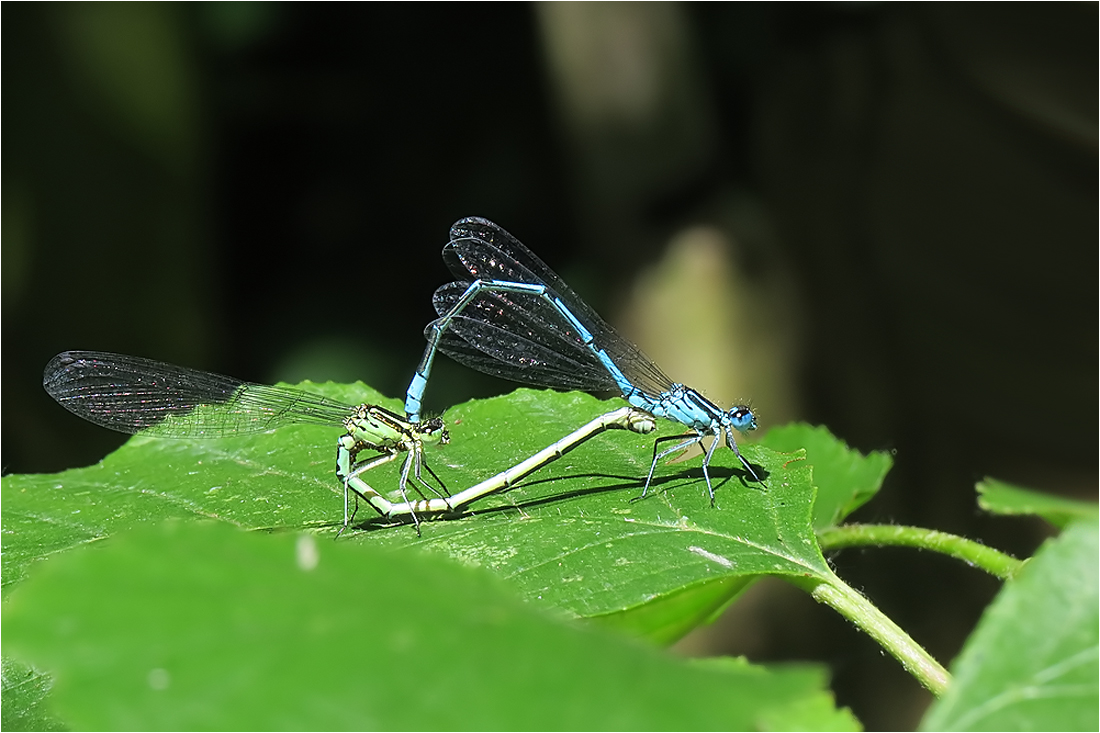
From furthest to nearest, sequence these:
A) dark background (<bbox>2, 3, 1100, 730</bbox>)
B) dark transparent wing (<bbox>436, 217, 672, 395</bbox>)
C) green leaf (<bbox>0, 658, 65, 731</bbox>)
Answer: dark background (<bbox>2, 3, 1100, 730</bbox>), dark transparent wing (<bbox>436, 217, 672, 395</bbox>), green leaf (<bbox>0, 658, 65, 731</bbox>)

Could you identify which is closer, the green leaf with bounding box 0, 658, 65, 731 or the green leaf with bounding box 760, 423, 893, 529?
the green leaf with bounding box 0, 658, 65, 731

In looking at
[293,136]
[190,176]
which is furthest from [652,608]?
[293,136]

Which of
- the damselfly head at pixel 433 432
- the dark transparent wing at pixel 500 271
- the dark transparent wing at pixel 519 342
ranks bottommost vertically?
the damselfly head at pixel 433 432

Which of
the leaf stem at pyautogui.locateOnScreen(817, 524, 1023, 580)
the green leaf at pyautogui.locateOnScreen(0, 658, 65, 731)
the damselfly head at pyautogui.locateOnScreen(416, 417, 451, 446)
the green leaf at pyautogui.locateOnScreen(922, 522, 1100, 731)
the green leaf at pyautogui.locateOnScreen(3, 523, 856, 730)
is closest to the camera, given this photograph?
the green leaf at pyautogui.locateOnScreen(3, 523, 856, 730)

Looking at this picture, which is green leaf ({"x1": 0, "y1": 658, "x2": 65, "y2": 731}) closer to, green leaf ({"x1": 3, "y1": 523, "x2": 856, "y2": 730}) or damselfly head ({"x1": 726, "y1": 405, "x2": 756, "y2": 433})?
green leaf ({"x1": 3, "y1": 523, "x2": 856, "y2": 730})

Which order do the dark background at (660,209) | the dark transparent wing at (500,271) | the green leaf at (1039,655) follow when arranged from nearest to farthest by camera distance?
the green leaf at (1039,655), the dark transparent wing at (500,271), the dark background at (660,209)

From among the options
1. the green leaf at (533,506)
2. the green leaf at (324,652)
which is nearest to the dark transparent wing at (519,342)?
the green leaf at (533,506)

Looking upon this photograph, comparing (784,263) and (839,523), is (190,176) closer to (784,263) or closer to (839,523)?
(784,263)

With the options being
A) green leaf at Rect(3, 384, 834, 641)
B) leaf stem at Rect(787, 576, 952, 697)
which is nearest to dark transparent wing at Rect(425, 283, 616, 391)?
green leaf at Rect(3, 384, 834, 641)

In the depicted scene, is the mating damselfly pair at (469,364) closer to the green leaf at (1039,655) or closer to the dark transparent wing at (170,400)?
the dark transparent wing at (170,400)
